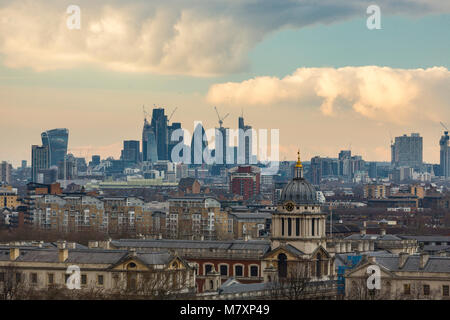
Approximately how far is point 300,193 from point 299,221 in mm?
2009

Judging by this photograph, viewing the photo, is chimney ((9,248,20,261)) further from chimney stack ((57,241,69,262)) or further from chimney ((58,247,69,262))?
chimney ((58,247,69,262))

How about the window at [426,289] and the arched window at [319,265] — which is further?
the arched window at [319,265]

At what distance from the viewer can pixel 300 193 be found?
109 m

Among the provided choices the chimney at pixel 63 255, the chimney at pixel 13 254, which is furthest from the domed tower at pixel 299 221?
the chimney at pixel 13 254

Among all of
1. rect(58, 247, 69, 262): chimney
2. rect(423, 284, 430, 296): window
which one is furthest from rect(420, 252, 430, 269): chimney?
rect(58, 247, 69, 262): chimney

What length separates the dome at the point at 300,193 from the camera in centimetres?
10906

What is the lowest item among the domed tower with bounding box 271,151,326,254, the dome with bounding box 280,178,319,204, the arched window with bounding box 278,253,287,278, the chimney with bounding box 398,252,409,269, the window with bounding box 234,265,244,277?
the window with bounding box 234,265,244,277

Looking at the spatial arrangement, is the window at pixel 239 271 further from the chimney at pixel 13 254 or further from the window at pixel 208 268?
the chimney at pixel 13 254

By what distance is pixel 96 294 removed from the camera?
274 feet

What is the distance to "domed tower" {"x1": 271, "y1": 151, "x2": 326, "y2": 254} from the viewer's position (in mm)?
108625
